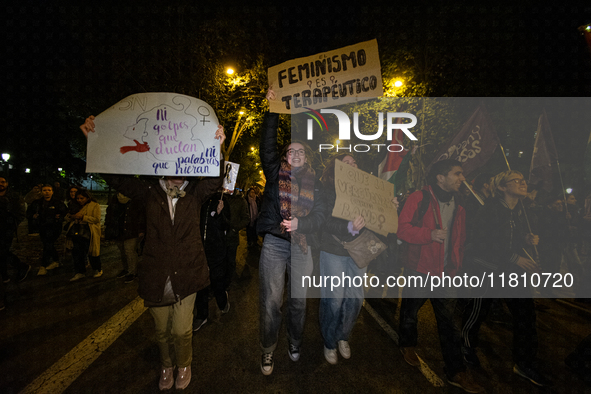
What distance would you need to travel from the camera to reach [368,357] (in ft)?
9.81

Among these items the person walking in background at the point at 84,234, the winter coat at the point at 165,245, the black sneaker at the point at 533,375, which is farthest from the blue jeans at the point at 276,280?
the person walking in background at the point at 84,234

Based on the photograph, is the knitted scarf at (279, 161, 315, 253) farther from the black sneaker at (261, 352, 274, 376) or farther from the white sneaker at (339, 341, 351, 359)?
the white sneaker at (339, 341, 351, 359)

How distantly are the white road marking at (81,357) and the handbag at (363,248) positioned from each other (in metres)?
2.88

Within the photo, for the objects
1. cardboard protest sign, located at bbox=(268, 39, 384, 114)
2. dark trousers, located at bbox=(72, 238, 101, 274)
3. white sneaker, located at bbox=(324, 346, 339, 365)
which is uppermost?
cardboard protest sign, located at bbox=(268, 39, 384, 114)

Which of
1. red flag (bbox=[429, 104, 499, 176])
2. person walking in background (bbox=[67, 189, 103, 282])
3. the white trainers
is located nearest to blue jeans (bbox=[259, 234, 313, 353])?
the white trainers

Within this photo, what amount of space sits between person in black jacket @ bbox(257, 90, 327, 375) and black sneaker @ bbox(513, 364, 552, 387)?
7.66ft

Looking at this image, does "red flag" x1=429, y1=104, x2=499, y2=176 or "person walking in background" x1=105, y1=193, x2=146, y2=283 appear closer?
"red flag" x1=429, y1=104, x2=499, y2=176

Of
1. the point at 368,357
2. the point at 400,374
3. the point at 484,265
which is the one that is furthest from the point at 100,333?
the point at 484,265

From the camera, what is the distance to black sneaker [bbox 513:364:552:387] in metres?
2.61

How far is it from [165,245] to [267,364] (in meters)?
1.58

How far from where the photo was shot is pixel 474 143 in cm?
345

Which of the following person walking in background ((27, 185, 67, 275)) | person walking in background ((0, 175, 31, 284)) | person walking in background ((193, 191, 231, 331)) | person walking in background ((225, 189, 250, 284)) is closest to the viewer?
person walking in background ((193, 191, 231, 331))

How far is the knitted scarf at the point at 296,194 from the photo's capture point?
2.70 m

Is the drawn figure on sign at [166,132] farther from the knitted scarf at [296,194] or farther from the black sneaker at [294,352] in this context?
the black sneaker at [294,352]
